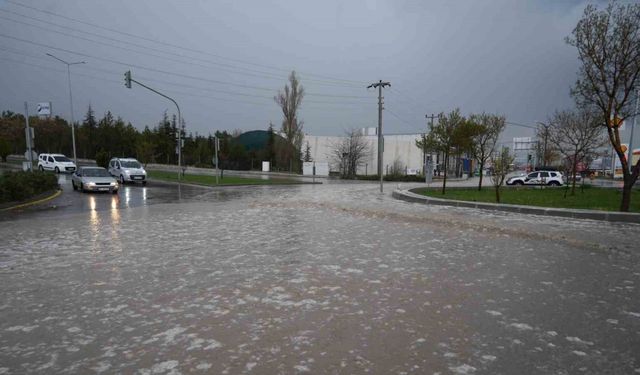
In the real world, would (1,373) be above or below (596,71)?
below

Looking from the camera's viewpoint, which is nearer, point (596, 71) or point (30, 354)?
point (30, 354)

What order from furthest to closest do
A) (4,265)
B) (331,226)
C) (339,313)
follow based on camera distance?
(331,226) → (4,265) → (339,313)

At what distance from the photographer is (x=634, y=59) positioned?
43.7ft

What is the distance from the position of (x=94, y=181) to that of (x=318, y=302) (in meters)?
20.9

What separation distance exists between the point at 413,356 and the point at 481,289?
7.86ft

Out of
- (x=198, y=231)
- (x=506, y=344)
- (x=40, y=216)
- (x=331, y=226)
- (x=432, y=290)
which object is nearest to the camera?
(x=506, y=344)

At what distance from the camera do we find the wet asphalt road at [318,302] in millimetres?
3500

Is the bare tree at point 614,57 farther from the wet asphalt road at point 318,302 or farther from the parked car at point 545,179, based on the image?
the parked car at point 545,179

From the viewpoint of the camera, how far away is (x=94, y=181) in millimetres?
21406

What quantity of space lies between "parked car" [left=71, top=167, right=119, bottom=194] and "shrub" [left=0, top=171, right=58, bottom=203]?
1947mm

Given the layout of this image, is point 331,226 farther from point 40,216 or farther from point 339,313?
point 40,216

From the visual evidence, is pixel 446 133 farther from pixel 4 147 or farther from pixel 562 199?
pixel 4 147

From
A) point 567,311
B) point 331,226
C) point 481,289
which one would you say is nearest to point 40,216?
point 331,226

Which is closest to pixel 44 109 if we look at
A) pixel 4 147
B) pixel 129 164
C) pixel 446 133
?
pixel 129 164
